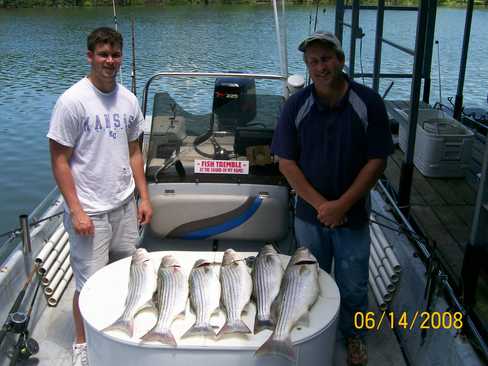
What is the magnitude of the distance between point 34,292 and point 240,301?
1.90 metres

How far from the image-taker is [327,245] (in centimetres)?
293

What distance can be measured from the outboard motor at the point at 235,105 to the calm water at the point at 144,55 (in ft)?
3.71

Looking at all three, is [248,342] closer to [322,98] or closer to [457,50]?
[322,98]

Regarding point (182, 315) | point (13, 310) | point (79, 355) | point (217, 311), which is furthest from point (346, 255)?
point (13, 310)

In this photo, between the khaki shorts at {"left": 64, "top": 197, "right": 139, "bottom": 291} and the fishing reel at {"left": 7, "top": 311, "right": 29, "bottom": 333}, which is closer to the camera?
the khaki shorts at {"left": 64, "top": 197, "right": 139, "bottom": 291}

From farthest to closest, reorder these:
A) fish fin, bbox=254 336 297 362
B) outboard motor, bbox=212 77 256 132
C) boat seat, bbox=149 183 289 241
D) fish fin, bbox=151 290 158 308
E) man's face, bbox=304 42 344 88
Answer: outboard motor, bbox=212 77 256 132 < boat seat, bbox=149 183 289 241 < man's face, bbox=304 42 344 88 < fish fin, bbox=151 290 158 308 < fish fin, bbox=254 336 297 362

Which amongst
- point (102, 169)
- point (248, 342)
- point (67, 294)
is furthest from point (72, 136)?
point (67, 294)

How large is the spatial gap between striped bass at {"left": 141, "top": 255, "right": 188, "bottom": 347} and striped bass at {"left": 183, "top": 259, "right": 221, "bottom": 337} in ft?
0.17

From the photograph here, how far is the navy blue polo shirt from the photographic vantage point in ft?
8.64

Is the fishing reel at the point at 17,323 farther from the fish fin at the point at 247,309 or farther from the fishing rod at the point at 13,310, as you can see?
the fish fin at the point at 247,309

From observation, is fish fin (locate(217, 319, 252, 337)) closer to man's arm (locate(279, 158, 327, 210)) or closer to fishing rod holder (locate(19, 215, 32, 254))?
man's arm (locate(279, 158, 327, 210))

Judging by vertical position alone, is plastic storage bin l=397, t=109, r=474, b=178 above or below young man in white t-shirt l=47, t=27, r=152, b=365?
below

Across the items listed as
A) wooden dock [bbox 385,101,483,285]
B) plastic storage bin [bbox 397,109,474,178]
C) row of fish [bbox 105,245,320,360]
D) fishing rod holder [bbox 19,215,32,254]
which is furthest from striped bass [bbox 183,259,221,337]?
plastic storage bin [bbox 397,109,474,178]

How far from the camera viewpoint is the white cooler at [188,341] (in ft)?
A: 7.04
